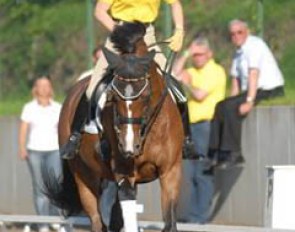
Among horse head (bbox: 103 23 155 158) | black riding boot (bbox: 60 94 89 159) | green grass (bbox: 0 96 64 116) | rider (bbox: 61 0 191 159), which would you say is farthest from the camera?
green grass (bbox: 0 96 64 116)

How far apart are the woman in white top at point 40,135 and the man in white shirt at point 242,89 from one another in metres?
2.41

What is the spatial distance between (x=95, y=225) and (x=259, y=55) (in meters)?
4.28

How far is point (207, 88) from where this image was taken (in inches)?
705

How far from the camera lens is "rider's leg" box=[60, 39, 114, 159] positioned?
13.5 metres

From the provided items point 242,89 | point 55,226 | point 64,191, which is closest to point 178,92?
point 64,191

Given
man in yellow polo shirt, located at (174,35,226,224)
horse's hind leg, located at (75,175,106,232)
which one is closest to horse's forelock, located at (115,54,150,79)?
horse's hind leg, located at (75,175,106,232)

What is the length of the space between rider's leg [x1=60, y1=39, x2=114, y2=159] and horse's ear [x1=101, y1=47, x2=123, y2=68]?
821mm

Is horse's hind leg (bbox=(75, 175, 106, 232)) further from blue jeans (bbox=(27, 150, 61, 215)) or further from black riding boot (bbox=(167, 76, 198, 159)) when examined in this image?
blue jeans (bbox=(27, 150, 61, 215))

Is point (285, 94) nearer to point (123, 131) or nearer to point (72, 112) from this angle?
point (72, 112)

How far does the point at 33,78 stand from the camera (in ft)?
70.1

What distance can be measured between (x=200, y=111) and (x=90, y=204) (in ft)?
12.5

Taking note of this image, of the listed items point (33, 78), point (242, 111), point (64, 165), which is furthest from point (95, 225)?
point (33, 78)

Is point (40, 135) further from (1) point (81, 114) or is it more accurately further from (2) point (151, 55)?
(2) point (151, 55)

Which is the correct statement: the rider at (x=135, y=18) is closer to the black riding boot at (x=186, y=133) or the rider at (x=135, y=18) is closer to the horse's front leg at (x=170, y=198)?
the black riding boot at (x=186, y=133)
